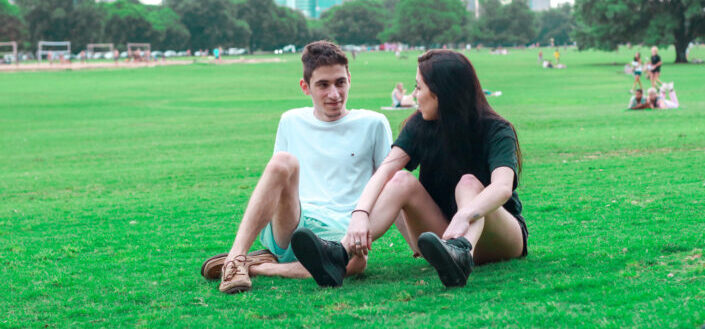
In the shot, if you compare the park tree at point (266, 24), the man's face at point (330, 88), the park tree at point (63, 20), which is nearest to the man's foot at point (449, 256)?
the man's face at point (330, 88)

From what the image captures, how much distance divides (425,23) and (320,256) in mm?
152017

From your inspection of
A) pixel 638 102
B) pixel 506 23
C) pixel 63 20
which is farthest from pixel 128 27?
pixel 638 102

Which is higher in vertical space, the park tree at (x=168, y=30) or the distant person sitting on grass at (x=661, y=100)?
the park tree at (x=168, y=30)

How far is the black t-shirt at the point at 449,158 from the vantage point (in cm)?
476

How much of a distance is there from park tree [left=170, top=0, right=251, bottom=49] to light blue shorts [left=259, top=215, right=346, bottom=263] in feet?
429

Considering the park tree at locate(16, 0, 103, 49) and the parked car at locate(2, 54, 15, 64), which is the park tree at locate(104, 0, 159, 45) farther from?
the parked car at locate(2, 54, 15, 64)

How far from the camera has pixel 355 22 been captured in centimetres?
18750

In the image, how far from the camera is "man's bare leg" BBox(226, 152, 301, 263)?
4918 millimetres

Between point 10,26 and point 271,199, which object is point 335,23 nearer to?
point 10,26

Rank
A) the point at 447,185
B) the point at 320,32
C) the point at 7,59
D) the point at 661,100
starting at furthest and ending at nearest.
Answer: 1. the point at 320,32
2. the point at 7,59
3. the point at 661,100
4. the point at 447,185

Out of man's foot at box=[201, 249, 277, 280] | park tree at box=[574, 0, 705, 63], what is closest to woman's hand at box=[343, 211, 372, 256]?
man's foot at box=[201, 249, 277, 280]

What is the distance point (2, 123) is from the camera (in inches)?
962

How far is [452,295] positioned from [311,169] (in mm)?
1429

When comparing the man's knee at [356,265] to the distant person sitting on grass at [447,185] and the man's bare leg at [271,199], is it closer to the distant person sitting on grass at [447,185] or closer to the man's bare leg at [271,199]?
the distant person sitting on grass at [447,185]
